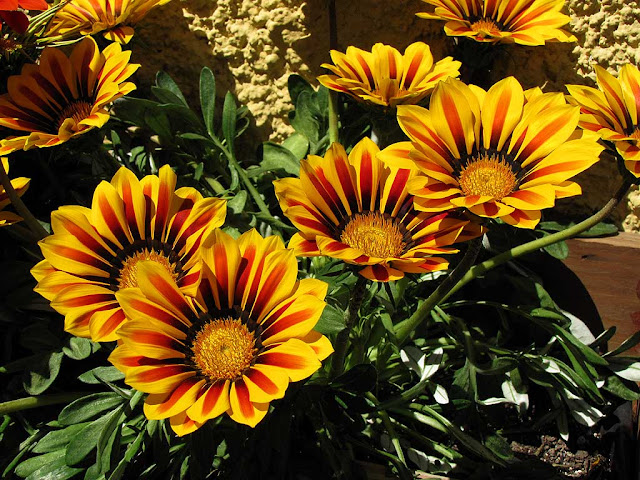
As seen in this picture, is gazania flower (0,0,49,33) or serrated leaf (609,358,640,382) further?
serrated leaf (609,358,640,382)

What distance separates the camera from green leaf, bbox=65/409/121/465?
1.28 meters

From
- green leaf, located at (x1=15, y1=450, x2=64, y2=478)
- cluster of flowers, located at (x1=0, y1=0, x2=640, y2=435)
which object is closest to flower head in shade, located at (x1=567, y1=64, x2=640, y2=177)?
cluster of flowers, located at (x1=0, y1=0, x2=640, y2=435)

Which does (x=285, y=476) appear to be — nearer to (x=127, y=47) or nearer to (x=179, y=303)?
(x=179, y=303)

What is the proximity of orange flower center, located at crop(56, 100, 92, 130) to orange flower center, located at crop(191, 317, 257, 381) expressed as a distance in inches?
26.6

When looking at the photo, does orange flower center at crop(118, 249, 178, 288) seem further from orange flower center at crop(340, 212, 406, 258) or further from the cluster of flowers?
orange flower center at crop(340, 212, 406, 258)

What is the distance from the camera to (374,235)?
4.00ft

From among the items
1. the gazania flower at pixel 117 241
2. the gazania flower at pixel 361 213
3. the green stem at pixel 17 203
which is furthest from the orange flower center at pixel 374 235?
the green stem at pixel 17 203

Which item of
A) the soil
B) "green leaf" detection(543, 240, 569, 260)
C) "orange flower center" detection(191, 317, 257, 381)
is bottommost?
the soil

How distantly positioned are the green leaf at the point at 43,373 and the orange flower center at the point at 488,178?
0.96 metres

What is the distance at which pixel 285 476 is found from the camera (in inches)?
55.9

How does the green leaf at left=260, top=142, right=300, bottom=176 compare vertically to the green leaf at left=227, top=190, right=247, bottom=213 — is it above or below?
above

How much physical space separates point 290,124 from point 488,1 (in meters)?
0.67

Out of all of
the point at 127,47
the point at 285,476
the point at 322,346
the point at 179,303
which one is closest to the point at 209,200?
the point at 179,303

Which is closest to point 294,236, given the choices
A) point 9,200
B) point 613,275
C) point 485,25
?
point 9,200
